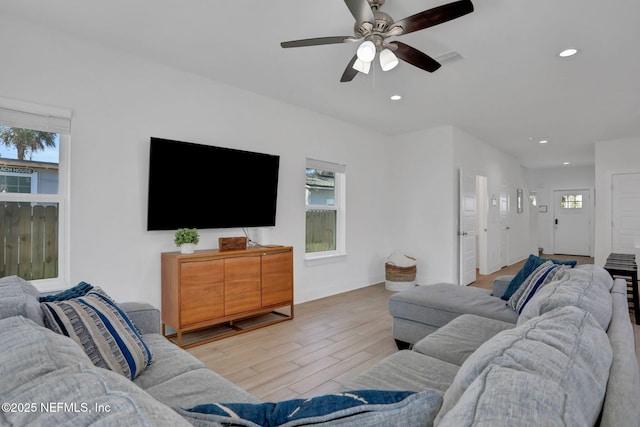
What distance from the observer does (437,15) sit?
1998 millimetres

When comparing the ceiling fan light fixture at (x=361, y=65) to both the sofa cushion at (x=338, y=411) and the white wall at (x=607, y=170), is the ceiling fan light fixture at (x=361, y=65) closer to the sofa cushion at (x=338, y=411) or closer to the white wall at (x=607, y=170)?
the sofa cushion at (x=338, y=411)

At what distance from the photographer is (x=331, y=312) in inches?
165

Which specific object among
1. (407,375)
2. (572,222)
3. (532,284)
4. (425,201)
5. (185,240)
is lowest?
(407,375)

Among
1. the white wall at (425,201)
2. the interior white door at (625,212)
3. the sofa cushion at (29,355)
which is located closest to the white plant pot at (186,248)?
the sofa cushion at (29,355)

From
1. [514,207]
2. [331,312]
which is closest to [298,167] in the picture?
[331,312]

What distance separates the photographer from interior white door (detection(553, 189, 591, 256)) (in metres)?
9.66

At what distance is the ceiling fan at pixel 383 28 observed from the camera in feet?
6.46

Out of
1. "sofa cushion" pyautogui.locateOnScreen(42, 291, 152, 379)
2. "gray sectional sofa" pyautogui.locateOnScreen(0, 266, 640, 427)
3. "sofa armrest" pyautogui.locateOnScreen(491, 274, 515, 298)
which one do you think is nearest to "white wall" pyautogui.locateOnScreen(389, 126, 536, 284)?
"sofa armrest" pyautogui.locateOnScreen(491, 274, 515, 298)

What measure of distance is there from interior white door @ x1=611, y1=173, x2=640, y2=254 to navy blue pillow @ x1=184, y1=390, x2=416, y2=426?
773 centimetres

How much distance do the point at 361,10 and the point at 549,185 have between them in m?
10.6

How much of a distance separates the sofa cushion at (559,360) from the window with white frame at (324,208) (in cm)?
396

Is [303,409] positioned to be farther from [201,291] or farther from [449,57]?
[449,57]

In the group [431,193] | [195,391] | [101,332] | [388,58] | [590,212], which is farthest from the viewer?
[590,212]

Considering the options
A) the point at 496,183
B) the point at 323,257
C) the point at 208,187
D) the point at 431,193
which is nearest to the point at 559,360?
the point at 208,187
